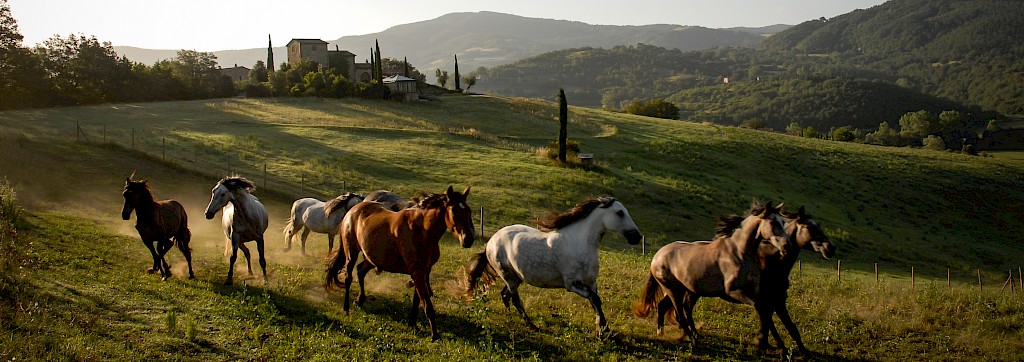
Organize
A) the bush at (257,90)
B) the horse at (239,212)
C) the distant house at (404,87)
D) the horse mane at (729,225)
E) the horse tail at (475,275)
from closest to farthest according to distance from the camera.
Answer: the horse mane at (729,225) < the horse tail at (475,275) < the horse at (239,212) < the bush at (257,90) < the distant house at (404,87)

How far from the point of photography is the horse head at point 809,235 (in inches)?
388

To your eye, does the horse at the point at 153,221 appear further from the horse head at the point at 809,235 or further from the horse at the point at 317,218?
the horse head at the point at 809,235

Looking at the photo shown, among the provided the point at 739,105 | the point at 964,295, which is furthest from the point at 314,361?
the point at 739,105

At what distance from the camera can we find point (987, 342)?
1120 centimetres

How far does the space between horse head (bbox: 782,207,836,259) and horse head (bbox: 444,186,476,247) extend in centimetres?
509

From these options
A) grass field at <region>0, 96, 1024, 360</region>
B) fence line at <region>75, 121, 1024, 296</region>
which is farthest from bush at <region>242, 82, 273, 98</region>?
fence line at <region>75, 121, 1024, 296</region>

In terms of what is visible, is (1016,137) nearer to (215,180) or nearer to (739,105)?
(739,105)

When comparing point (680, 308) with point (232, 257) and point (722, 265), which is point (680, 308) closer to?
point (722, 265)

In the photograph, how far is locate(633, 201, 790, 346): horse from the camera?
10109 mm

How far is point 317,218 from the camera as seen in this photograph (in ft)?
64.6

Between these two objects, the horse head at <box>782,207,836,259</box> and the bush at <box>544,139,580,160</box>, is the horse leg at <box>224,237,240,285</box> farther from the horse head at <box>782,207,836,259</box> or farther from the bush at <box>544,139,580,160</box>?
the bush at <box>544,139,580,160</box>

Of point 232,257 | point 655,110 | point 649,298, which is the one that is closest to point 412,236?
point 649,298

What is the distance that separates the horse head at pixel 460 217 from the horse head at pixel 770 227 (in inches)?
176

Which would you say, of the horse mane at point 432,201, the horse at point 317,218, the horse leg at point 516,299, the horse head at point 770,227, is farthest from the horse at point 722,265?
the horse at point 317,218
